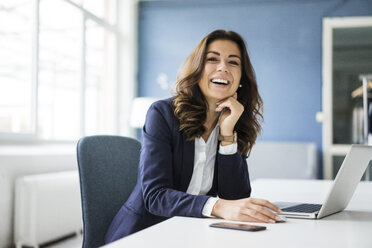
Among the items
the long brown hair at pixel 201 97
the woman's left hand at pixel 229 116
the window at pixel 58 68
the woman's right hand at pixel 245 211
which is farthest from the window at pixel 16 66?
the woman's right hand at pixel 245 211

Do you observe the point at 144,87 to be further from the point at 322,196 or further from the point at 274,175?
the point at 322,196

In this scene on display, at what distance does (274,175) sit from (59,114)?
7.85 ft

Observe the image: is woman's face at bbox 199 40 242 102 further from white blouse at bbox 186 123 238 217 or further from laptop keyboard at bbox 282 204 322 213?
laptop keyboard at bbox 282 204 322 213

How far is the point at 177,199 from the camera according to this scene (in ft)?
4.30

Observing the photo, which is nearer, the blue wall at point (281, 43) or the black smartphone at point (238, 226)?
the black smartphone at point (238, 226)

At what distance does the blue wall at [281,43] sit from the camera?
517 cm

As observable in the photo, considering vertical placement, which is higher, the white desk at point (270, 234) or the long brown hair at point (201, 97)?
the long brown hair at point (201, 97)

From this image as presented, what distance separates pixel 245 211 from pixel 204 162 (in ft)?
1.47

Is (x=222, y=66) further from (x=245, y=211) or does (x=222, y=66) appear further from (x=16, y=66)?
(x=16, y=66)

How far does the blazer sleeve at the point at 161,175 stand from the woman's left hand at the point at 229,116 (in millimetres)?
201

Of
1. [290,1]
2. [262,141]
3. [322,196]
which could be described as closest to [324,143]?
[262,141]

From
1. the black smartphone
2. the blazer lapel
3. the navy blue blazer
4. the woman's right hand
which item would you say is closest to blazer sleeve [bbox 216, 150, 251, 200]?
the navy blue blazer

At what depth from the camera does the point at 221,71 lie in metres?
1.69

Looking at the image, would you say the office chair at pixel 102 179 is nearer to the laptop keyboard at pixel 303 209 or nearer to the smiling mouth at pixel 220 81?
the smiling mouth at pixel 220 81
